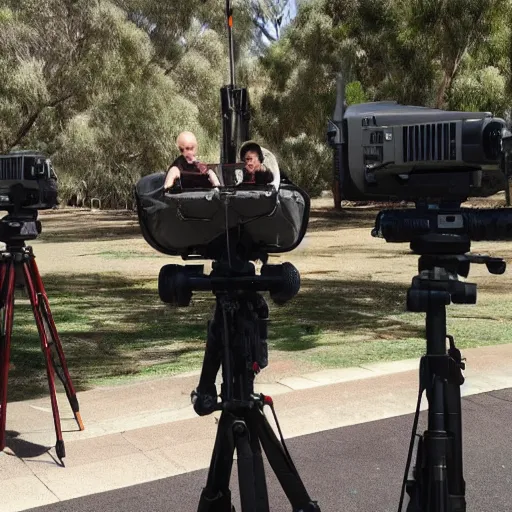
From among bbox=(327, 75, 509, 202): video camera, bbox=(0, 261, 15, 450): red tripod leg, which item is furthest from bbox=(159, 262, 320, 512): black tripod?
bbox=(0, 261, 15, 450): red tripod leg

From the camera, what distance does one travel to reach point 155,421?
5797 millimetres

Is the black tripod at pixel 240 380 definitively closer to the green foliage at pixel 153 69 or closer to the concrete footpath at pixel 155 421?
the concrete footpath at pixel 155 421

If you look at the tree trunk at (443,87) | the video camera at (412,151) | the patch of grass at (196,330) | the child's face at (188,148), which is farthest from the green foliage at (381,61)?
the video camera at (412,151)

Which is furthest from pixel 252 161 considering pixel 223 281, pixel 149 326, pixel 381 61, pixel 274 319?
pixel 381 61

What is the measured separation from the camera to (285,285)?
331 centimetres

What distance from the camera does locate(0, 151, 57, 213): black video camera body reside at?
494cm

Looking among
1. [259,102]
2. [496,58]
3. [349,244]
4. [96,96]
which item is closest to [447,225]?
[349,244]

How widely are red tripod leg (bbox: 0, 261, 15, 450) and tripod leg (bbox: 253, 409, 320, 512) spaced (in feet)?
7.51

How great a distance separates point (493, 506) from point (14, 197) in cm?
309

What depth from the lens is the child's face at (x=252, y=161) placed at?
321 cm

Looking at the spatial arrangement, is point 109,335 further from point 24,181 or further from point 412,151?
point 412,151

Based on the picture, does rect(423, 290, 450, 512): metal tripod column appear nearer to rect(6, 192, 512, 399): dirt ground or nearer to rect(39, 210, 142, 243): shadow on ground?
rect(6, 192, 512, 399): dirt ground

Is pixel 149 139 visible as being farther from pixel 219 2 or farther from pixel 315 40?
pixel 315 40

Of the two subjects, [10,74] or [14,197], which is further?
[10,74]
